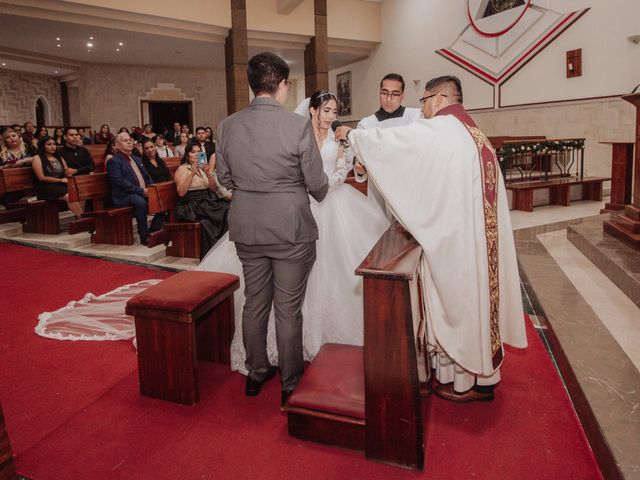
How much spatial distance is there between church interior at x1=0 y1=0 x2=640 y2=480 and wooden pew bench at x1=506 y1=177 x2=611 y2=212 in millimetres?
31

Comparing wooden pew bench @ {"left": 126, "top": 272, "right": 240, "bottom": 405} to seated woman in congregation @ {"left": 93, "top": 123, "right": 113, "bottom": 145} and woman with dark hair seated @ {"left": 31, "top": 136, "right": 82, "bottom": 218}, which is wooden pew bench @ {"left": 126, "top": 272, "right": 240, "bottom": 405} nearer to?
woman with dark hair seated @ {"left": 31, "top": 136, "right": 82, "bottom": 218}

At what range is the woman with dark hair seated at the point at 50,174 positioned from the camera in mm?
6195

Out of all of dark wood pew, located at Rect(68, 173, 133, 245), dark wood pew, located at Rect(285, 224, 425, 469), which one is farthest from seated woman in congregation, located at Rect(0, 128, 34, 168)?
dark wood pew, located at Rect(285, 224, 425, 469)

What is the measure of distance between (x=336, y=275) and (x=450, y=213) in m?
0.84

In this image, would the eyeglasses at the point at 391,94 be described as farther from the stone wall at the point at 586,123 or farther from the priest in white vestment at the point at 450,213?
the stone wall at the point at 586,123

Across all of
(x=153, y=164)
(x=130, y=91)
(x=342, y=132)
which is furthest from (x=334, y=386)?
(x=130, y=91)

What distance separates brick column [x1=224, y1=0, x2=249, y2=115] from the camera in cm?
1114

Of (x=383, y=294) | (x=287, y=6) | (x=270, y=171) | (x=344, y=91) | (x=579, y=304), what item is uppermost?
(x=287, y=6)

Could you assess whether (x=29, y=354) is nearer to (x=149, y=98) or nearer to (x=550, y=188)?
(x=550, y=188)

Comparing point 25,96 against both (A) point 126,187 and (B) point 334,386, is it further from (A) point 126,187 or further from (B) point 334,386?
(B) point 334,386

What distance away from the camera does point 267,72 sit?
209 cm

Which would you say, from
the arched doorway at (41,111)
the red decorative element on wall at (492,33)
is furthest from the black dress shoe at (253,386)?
the arched doorway at (41,111)

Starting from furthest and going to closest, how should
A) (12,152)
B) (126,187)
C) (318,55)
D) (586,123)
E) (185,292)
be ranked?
(318,55) < (586,123) < (12,152) < (126,187) < (185,292)

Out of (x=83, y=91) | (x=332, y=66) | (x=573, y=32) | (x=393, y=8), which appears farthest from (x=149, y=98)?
(x=573, y=32)
